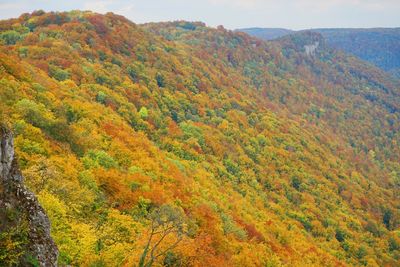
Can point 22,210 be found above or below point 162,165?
above

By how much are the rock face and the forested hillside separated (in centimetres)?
67

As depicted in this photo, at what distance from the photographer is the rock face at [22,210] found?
48.9 ft

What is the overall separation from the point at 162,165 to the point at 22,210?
33770 mm

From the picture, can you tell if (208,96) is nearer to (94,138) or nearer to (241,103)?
(241,103)

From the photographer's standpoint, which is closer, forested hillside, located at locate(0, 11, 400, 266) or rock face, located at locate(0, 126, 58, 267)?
rock face, located at locate(0, 126, 58, 267)

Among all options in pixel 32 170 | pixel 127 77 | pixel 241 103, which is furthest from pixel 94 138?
pixel 241 103

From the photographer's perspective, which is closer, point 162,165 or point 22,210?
point 22,210

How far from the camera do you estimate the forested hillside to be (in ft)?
87.5

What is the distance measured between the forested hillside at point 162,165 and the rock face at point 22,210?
0.67 meters

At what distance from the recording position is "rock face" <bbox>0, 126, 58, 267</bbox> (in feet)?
48.9

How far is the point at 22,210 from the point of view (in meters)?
15.5

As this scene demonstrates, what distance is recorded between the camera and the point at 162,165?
49188 millimetres

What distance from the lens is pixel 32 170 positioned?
24172 mm

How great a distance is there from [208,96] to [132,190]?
82.6 meters
